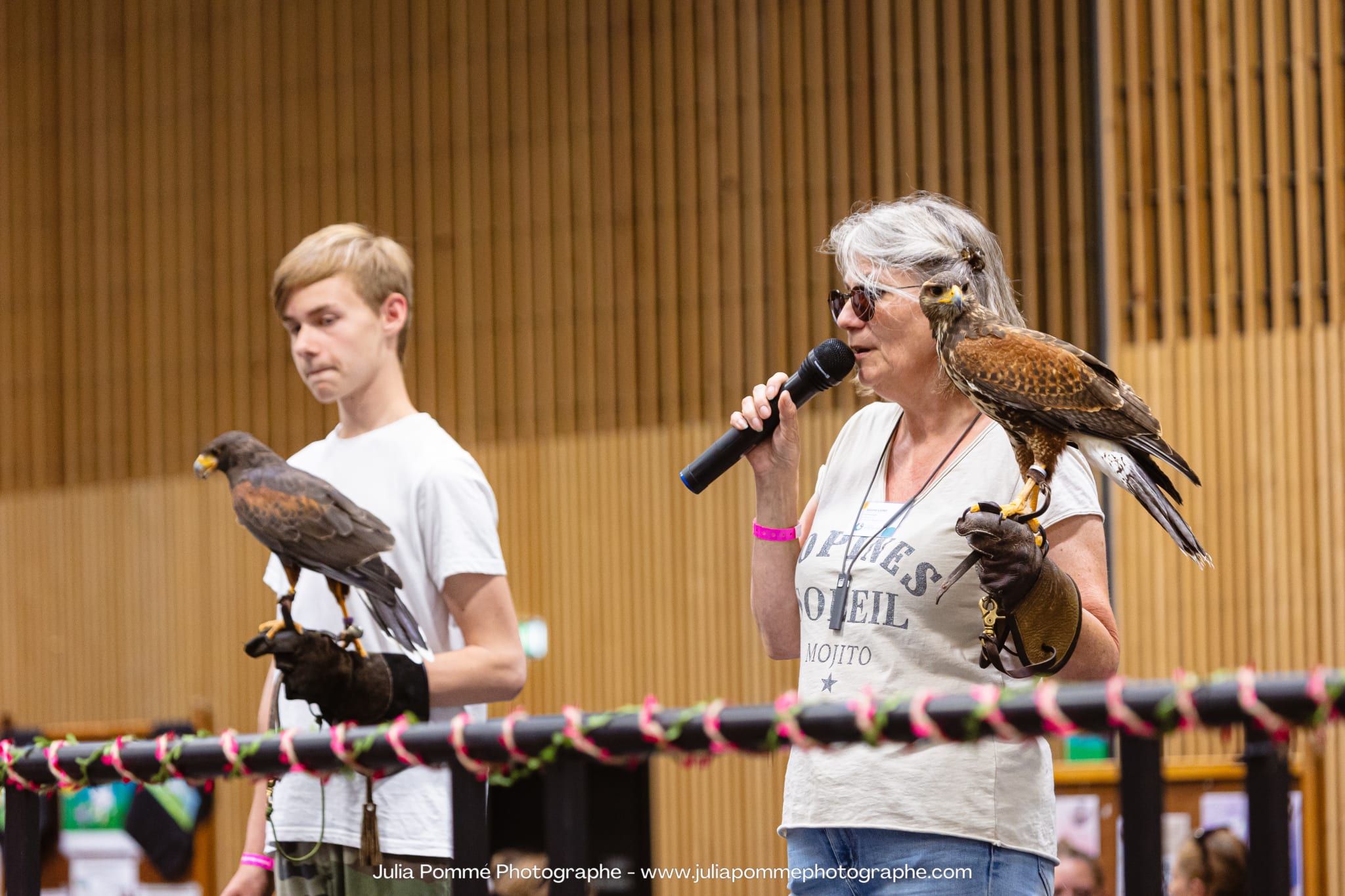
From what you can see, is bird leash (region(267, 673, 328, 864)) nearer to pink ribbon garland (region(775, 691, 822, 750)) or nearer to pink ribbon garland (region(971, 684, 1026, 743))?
pink ribbon garland (region(775, 691, 822, 750))

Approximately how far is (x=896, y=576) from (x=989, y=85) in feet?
17.3

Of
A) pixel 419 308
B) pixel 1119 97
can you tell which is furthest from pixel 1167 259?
pixel 419 308

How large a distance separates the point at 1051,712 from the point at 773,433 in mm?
1015

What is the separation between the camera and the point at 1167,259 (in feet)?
20.1

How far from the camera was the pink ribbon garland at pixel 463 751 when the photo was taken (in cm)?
144

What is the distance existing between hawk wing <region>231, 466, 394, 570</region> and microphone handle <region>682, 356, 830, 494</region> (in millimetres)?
442

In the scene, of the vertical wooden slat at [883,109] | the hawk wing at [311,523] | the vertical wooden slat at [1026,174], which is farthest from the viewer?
the vertical wooden slat at [883,109]

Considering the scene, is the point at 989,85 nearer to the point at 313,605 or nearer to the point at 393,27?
the point at 393,27

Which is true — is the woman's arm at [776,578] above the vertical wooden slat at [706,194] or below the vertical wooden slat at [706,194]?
below

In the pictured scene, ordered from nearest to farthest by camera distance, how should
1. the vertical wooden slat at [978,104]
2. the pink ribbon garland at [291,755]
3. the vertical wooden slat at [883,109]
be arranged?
1. the pink ribbon garland at [291,755]
2. the vertical wooden slat at [978,104]
3. the vertical wooden slat at [883,109]

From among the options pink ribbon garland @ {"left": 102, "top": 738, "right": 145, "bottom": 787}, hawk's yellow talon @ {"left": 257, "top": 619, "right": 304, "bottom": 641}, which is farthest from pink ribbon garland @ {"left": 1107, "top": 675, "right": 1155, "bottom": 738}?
pink ribbon garland @ {"left": 102, "top": 738, "right": 145, "bottom": 787}

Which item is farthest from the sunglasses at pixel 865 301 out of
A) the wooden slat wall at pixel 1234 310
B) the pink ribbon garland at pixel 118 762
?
the wooden slat wall at pixel 1234 310

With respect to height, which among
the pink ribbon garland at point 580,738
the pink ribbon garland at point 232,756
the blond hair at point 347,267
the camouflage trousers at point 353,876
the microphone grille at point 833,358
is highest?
the blond hair at point 347,267

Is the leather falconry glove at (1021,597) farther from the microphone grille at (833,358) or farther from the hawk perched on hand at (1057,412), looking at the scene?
the microphone grille at (833,358)
